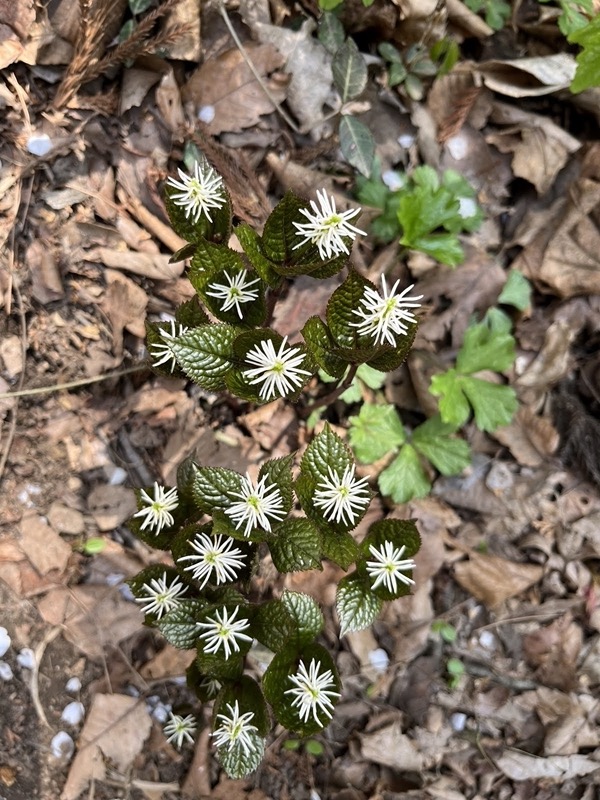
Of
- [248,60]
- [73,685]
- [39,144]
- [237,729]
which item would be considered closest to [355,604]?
[237,729]

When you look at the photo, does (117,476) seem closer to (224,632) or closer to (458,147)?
(224,632)

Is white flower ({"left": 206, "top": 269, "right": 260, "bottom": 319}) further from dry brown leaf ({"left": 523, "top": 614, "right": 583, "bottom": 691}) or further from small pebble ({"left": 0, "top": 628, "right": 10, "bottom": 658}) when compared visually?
dry brown leaf ({"left": 523, "top": 614, "right": 583, "bottom": 691})

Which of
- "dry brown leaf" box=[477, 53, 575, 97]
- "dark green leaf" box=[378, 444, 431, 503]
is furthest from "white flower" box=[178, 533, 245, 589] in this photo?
"dry brown leaf" box=[477, 53, 575, 97]

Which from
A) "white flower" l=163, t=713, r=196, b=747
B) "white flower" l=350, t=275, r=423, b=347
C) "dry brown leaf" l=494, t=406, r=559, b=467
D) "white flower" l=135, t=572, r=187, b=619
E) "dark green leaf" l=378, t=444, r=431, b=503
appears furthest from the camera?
"dry brown leaf" l=494, t=406, r=559, b=467

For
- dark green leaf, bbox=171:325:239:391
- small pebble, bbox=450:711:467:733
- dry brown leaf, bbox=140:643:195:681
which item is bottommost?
small pebble, bbox=450:711:467:733

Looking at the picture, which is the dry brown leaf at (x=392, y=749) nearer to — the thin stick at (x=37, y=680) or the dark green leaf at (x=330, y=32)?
the thin stick at (x=37, y=680)

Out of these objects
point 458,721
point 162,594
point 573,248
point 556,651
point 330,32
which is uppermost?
point 330,32

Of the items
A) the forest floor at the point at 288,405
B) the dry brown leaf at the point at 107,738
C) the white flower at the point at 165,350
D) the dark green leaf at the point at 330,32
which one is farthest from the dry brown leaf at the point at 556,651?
the dark green leaf at the point at 330,32
